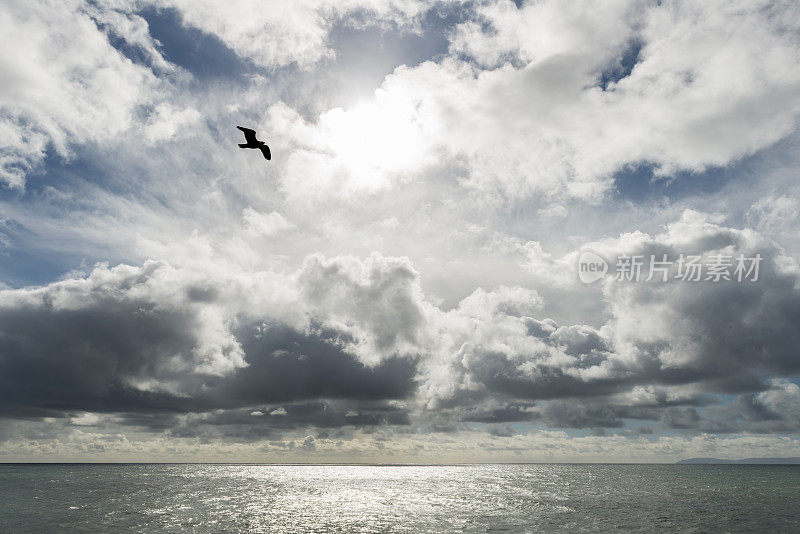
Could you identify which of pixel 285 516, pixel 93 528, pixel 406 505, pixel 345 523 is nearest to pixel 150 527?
pixel 93 528

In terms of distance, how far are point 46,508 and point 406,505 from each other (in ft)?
251

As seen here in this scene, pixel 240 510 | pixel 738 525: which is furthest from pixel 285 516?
pixel 738 525

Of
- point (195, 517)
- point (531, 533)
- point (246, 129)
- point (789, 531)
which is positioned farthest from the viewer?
point (195, 517)

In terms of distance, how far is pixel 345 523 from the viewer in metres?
77.1

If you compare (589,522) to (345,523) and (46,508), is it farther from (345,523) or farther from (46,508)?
(46,508)

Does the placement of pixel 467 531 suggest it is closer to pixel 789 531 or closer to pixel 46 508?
pixel 789 531

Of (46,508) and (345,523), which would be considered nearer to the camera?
(345,523)

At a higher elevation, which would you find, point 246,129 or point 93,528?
point 246,129

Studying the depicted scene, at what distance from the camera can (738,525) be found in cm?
7644

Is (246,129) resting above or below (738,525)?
above

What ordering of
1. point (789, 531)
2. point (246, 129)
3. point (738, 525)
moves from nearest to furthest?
point (246, 129), point (789, 531), point (738, 525)

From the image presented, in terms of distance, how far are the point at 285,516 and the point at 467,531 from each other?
122 ft

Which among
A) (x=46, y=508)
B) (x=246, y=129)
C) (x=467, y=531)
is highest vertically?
(x=246, y=129)

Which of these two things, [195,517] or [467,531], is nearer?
[467,531]
